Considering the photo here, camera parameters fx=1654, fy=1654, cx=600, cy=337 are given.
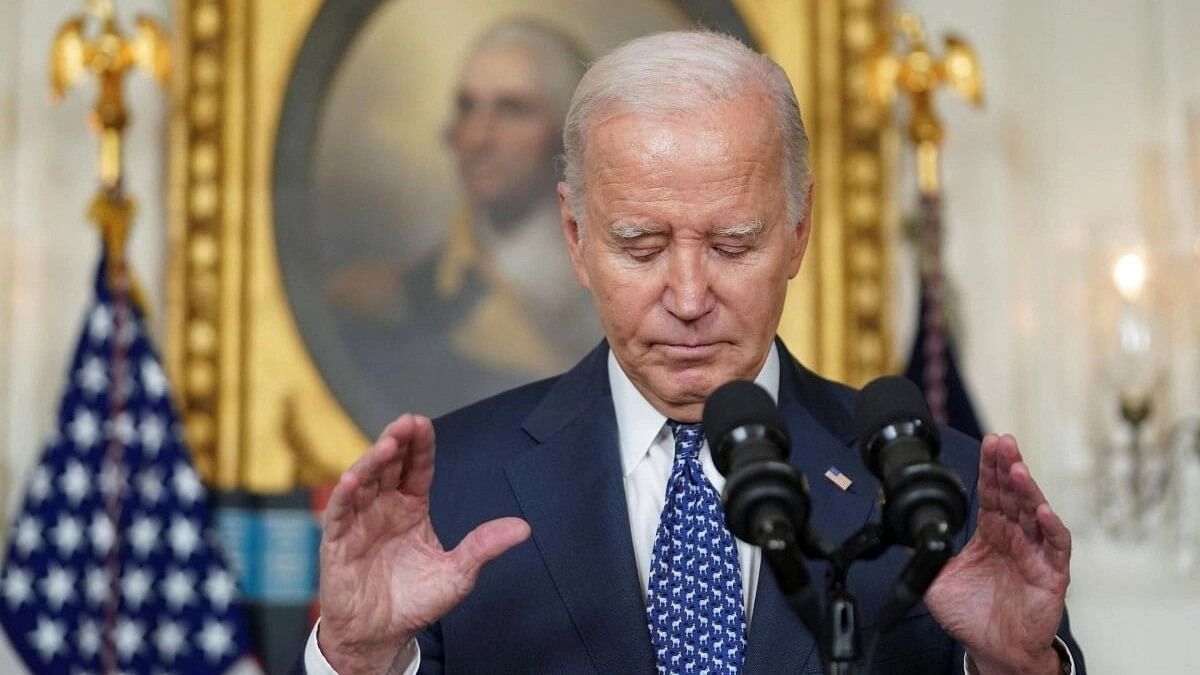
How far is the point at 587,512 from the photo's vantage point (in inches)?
92.4

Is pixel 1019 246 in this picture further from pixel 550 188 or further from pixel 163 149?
pixel 163 149

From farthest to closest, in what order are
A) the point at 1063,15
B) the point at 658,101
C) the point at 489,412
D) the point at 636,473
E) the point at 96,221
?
the point at 1063,15 < the point at 96,221 < the point at 489,412 < the point at 636,473 < the point at 658,101

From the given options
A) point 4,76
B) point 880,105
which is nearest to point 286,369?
point 4,76

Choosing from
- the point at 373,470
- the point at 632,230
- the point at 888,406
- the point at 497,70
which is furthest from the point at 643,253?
the point at 497,70

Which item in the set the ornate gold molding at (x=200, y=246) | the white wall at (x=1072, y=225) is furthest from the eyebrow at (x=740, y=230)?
the white wall at (x=1072, y=225)

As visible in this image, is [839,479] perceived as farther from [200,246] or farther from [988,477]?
[200,246]

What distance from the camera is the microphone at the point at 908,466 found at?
62.4 inches

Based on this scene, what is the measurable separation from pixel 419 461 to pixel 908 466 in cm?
65

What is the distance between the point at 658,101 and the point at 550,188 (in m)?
3.39

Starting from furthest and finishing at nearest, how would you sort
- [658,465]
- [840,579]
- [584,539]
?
[658,465]
[584,539]
[840,579]

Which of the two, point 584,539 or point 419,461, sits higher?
point 419,461

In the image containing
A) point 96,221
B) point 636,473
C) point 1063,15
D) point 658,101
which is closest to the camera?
point 658,101

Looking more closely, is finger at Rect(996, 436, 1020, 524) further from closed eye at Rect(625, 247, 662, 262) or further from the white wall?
the white wall

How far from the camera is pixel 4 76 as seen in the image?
5500 millimetres
